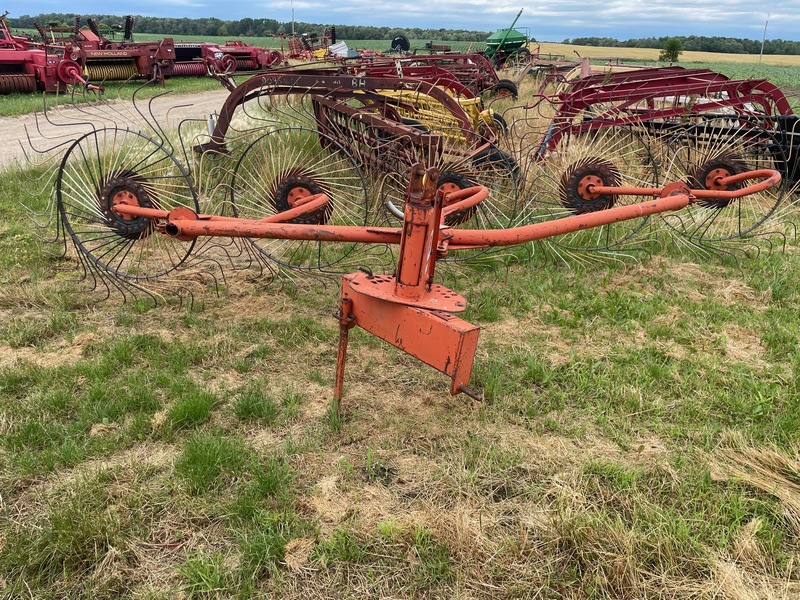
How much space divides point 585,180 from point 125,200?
3.23 m

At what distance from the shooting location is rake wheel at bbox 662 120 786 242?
4773 millimetres

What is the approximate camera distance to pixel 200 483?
2.38 metres

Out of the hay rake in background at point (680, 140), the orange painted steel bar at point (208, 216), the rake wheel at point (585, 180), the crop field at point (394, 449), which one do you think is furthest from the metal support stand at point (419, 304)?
the hay rake in background at point (680, 140)

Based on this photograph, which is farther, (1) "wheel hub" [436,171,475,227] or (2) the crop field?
(1) "wheel hub" [436,171,475,227]

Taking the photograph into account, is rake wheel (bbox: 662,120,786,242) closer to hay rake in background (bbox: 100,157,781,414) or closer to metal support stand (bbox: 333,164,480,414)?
hay rake in background (bbox: 100,157,781,414)

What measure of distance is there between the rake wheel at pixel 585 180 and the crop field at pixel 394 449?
0.77 metres

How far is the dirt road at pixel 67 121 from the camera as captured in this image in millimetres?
7387

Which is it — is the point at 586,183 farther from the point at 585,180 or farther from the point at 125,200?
the point at 125,200

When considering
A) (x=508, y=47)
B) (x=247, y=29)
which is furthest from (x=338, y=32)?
(x=508, y=47)

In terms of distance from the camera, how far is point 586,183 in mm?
4625

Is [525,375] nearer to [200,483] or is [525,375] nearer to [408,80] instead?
[200,483]

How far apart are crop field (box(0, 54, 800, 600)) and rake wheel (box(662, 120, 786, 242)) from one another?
1.00 metres

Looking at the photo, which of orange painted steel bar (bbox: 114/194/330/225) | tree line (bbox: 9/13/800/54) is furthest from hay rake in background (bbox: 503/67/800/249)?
tree line (bbox: 9/13/800/54)

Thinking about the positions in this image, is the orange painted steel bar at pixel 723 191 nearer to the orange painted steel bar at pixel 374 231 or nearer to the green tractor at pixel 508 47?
the orange painted steel bar at pixel 374 231
